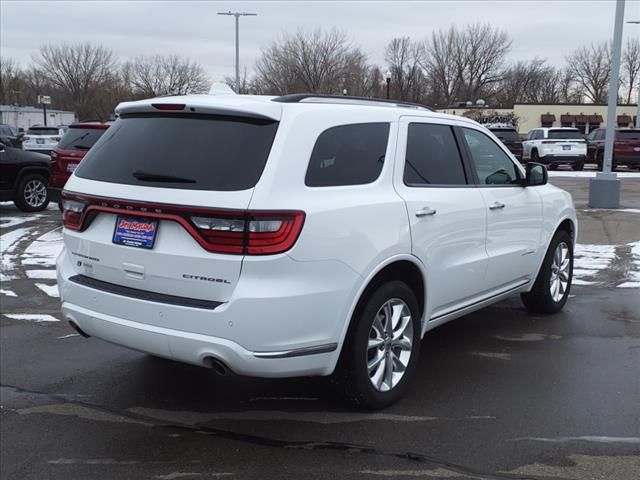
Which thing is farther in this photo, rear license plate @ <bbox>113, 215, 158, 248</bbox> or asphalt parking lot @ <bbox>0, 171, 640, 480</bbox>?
rear license plate @ <bbox>113, 215, 158, 248</bbox>

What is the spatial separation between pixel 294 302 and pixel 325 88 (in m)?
49.6

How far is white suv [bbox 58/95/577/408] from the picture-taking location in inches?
135

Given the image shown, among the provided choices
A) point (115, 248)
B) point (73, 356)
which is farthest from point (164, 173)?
point (73, 356)

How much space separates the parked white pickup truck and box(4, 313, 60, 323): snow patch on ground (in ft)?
76.7

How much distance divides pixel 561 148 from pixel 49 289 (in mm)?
22830

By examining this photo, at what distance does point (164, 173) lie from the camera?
373cm

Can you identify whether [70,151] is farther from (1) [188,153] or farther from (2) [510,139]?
(2) [510,139]

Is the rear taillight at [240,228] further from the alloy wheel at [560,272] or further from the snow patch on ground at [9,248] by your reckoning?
the snow patch on ground at [9,248]

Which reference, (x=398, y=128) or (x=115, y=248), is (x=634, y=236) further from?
(x=115, y=248)

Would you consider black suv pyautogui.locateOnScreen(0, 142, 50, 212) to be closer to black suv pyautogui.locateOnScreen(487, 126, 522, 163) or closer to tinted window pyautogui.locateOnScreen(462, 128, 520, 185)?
tinted window pyautogui.locateOnScreen(462, 128, 520, 185)

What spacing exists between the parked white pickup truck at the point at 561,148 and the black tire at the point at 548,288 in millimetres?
21176

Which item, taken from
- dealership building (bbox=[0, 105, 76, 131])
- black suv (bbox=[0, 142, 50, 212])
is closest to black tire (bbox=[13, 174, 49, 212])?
black suv (bbox=[0, 142, 50, 212])

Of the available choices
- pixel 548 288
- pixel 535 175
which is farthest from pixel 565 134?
pixel 535 175

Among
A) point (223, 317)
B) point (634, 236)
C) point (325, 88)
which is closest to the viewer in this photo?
point (223, 317)
